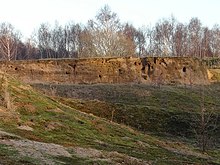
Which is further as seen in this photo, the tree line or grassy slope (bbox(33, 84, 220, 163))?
the tree line

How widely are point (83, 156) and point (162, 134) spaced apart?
18.7 m

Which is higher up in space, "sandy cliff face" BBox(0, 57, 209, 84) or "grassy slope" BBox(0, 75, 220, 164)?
"sandy cliff face" BBox(0, 57, 209, 84)

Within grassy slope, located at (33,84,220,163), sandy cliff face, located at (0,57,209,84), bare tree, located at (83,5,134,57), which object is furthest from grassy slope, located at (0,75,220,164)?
bare tree, located at (83,5,134,57)

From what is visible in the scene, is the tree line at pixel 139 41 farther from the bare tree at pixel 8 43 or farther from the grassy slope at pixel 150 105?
the grassy slope at pixel 150 105

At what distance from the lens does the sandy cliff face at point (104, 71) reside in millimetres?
59188

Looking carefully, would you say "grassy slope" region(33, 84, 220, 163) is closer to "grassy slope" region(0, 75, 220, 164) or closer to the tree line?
"grassy slope" region(0, 75, 220, 164)

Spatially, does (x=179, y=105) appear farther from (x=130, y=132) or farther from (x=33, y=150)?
(x=33, y=150)

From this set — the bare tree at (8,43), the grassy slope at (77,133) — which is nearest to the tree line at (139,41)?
the bare tree at (8,43)

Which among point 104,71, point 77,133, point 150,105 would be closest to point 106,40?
point 104,71

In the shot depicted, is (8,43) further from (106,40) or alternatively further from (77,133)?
(77,133)

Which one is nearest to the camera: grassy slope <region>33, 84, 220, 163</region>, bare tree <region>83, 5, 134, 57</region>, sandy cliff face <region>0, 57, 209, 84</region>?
grassy slope <region>33, 84, 220, 163</region>

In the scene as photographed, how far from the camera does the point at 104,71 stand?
199 ft

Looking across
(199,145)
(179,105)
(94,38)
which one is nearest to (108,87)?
(179,105)

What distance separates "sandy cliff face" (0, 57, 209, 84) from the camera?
59188 millimetres
